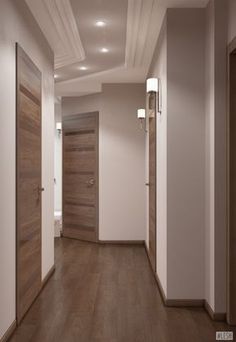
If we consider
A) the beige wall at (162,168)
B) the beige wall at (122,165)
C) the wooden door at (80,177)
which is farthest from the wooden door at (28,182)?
the wooden door at (80,177)

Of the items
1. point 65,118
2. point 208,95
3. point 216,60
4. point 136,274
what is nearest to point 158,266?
point 136,274

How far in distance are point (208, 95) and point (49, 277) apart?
266 centimetres

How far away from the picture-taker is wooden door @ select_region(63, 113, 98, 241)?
24.1 feet

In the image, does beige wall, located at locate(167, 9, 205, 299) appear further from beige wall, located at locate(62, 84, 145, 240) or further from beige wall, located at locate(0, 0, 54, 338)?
beige wall, located at locate(62, 84, 145, 240)

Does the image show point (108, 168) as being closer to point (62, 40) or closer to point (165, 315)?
point (62, 40)

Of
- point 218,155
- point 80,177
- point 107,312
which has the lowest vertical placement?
point 107,312

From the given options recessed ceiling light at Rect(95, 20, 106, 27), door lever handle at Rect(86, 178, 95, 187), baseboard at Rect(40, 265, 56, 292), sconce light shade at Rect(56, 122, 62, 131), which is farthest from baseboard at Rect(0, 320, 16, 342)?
sconce light shade at Rect(56, 122, 62, 131)

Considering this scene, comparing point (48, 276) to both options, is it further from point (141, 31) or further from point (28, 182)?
point (141, 31)

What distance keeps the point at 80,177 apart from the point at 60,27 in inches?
140

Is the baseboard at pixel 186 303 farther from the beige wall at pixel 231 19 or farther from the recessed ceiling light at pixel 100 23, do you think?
the recessed ceiling light at pixel 100 23

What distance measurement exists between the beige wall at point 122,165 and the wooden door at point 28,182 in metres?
2.92

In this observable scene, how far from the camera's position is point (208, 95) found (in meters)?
3.72

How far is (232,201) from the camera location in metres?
3.39

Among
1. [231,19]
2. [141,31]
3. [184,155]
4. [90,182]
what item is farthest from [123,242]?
[231,19]
